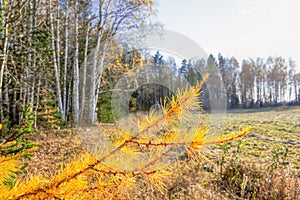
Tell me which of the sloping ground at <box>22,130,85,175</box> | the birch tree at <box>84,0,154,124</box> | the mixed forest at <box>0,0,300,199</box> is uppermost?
the birch tree at <box>84,0,154,124</box>

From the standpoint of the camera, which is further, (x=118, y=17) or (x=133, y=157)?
(x=118, y=17)

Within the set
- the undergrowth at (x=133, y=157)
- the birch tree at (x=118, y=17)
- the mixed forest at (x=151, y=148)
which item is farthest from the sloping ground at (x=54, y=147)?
the undergrowth at (x=133, y=157)

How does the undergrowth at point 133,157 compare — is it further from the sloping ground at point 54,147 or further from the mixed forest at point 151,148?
the sloping ground at point 54,147

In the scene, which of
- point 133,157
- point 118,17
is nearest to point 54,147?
point 133,157

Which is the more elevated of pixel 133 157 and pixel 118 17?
pixel 118 17

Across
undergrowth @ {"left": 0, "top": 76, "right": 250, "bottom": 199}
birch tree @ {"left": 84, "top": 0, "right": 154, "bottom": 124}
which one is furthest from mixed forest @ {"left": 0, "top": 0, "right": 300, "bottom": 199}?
birch tree @ {"left": 84, "top": 0, "right": 154, "bottom": 124}

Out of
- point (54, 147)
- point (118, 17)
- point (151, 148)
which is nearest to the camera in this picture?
point (151, 148)

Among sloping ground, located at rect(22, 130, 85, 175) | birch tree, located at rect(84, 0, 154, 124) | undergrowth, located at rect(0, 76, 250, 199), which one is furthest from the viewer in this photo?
birch tree, located at rect(84, 0, 154, 124)

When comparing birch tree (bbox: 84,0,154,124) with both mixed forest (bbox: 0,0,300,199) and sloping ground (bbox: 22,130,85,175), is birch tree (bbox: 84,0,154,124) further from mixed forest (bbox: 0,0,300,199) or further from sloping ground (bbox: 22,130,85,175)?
sloping ground (bbox: 22,130,85,175)

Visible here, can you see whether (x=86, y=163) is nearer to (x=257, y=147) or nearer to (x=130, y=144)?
(x=130, y=144)

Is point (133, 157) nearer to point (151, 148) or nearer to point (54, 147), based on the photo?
point (151, 148)

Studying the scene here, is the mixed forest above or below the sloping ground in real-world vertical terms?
above

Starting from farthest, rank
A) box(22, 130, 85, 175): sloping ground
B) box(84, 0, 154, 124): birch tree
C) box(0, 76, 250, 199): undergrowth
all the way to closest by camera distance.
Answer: box(84, 0, 154, 124): birch tree → box(22, 130, 85, 175): sloping ground → box(0, 76, 250, 199): undergrowth

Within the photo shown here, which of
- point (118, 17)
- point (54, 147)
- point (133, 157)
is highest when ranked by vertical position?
point (118, 17)
